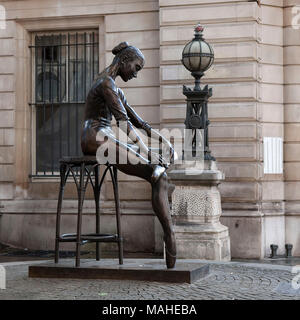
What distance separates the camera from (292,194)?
1439 centimetres

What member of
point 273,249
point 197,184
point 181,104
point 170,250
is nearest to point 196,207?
point 197,184

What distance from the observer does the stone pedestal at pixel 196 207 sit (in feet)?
39.7

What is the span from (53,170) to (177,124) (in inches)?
121

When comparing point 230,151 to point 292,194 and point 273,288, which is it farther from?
point 273,288

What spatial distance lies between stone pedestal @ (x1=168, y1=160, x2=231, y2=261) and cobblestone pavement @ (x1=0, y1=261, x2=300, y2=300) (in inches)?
146

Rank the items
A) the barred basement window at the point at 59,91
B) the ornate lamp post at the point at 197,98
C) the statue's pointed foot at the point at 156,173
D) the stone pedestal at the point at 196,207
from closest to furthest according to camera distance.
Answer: the statue's pointed foot at the point at 156,173, the stone pedestal at the point at 196,207, the ornate lamp post at the point at 197,98, the barred basement window at the point at 59,91

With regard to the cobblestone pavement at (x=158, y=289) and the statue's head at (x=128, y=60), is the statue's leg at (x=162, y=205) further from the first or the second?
the statue's head at (x=128, y=60)

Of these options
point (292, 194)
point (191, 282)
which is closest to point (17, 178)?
point (292, 194)

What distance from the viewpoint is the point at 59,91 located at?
15.4 m

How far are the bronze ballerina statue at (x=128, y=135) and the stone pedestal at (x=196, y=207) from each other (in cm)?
435

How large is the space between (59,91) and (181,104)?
9.70 ft
